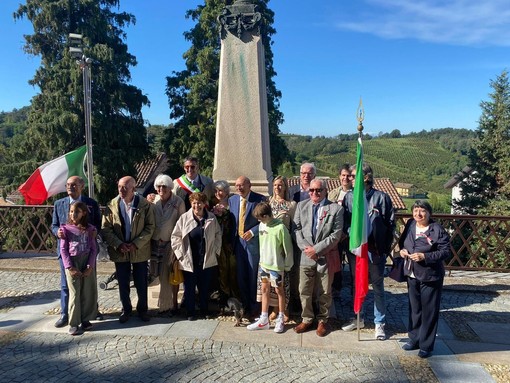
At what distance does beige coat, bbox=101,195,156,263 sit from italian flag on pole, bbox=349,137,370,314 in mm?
Answer: 2299

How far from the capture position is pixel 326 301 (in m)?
4.34

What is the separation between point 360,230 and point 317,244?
18.8 inches

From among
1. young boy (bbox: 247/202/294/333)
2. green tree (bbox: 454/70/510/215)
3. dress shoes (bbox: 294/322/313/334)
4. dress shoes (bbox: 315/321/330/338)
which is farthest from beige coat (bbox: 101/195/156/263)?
green tree (bbox: 454/70/510/215)

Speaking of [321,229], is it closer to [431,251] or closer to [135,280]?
[431,251]

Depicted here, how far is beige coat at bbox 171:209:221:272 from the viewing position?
14.6ft

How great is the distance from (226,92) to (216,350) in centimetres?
363

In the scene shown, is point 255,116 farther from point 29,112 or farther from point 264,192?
point 29,112

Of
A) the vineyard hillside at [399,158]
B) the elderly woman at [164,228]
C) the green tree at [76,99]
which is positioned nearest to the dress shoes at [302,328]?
the elderly woman at [164,228]

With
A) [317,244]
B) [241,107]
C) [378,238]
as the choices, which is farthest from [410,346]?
[241,107]

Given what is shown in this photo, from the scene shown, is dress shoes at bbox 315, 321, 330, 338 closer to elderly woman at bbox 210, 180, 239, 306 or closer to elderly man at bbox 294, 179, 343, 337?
elderly man at bbox 294, 179, 343, 337

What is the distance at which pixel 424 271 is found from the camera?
3.78 metres

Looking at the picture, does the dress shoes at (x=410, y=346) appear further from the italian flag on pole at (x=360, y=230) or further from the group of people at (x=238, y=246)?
the italian flag on pole at (x=360, y=230)

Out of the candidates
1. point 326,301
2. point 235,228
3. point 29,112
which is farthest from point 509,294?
point 29,112

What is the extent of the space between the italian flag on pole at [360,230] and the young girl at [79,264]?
9.49 feet
